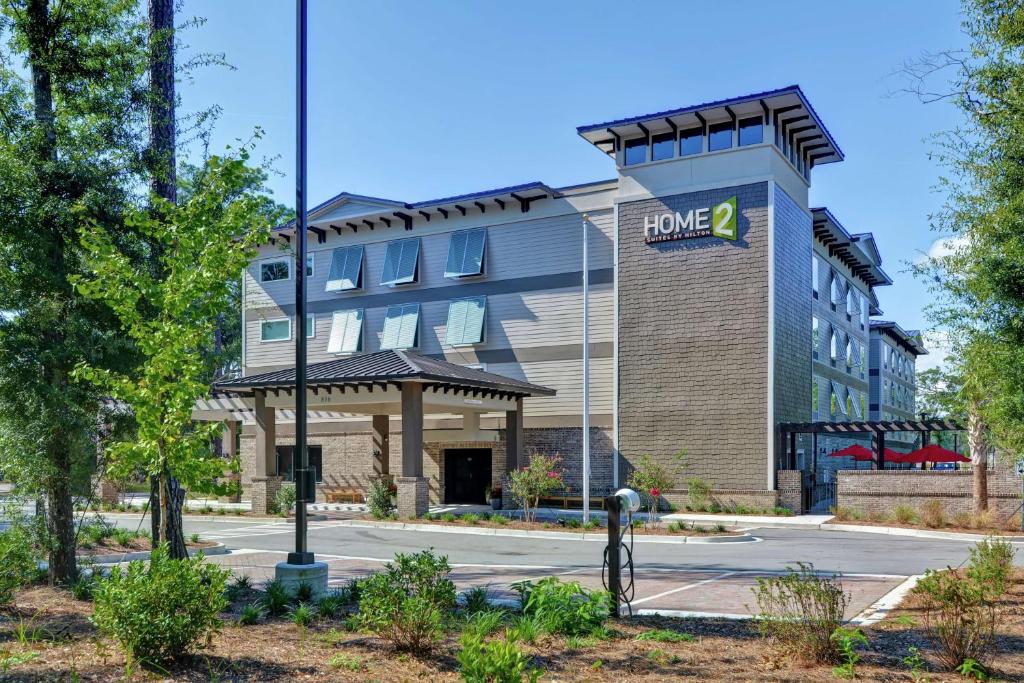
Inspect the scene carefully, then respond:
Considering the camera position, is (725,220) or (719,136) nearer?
(725,220)

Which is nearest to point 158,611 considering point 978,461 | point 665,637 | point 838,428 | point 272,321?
point 665,637

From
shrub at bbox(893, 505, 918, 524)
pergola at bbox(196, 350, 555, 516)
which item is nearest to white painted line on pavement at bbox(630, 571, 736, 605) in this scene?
shrub at bbox(893, 505, 918, 524)

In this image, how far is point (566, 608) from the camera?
358 inches

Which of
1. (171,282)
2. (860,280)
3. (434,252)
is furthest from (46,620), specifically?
(860,280)

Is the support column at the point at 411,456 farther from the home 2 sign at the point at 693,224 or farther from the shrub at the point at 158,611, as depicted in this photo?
the shrub at the point at 158,611

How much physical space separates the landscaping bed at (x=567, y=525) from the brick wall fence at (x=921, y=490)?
5.33 meters

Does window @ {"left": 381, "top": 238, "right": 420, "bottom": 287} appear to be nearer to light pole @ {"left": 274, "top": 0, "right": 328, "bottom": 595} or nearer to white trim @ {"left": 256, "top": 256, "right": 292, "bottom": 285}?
white trim @ {"left": 256, "top": 256, "right": 292, "bottom": 285}

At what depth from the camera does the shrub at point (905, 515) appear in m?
24.7

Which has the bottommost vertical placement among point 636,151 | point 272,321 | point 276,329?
point 276,329

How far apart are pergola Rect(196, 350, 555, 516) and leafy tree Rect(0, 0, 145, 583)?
13.6 m

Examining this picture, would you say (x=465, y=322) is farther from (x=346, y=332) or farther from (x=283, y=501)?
(x=283, y=501)

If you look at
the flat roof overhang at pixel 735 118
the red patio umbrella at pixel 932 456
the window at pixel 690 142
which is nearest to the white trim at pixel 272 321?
→ the flat roof overhang at pixel 735 118

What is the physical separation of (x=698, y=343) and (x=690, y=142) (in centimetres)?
694

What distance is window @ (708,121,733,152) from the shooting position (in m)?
29.6
